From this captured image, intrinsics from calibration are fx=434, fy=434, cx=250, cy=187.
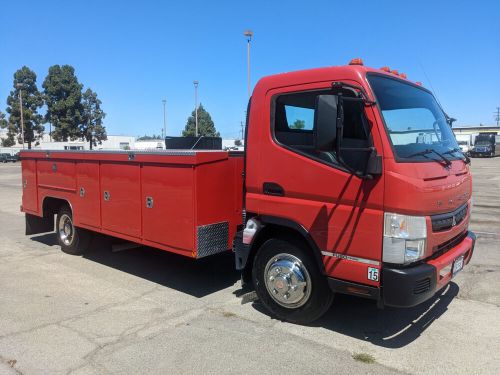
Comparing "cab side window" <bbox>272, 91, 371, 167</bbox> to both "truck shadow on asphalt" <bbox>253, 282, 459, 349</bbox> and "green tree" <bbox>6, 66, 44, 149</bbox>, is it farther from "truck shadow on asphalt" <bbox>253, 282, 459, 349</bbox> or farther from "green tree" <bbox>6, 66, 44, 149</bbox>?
"green tree" <bbox>6, 66, 44, 149</bbox>

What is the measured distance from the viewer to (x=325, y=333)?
432 cm

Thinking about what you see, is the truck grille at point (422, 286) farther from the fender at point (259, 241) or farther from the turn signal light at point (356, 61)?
the turn signal light at point (356, 61)

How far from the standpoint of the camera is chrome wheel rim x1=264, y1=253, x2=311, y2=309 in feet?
14.3

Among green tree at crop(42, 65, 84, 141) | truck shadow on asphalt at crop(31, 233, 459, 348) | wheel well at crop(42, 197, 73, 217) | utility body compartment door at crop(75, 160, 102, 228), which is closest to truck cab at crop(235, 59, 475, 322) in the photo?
truck shadow on asphalt at crop(31, 233, 459, 348)

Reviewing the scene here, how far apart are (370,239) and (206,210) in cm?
196

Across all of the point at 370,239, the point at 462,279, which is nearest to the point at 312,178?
the point at 370,239

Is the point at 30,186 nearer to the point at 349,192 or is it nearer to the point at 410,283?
the point at 349,192

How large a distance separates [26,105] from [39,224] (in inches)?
2321

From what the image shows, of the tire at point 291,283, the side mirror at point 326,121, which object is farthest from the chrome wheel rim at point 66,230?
the side mirror at point 326,121

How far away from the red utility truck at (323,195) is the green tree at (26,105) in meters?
60.7

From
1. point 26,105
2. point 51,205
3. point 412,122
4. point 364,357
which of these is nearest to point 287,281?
point 364,357

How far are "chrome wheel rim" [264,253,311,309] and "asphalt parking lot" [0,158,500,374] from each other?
286mm

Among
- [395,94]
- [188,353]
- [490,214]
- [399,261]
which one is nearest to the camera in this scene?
[399,261]

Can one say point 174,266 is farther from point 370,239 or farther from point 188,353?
point 370,239
